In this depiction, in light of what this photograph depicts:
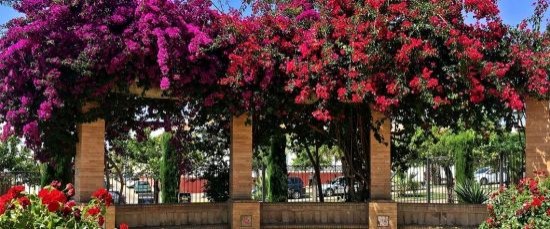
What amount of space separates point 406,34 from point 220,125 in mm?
4635

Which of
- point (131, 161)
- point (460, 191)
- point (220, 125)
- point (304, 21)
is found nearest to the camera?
point (304, 21)

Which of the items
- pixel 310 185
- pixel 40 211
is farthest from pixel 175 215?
pixel 40 211

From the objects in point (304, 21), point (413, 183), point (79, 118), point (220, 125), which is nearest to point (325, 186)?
point (413, 183)

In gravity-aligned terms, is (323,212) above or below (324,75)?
below

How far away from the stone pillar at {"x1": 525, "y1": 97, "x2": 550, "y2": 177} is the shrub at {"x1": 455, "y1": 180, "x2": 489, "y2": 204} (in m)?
0.95

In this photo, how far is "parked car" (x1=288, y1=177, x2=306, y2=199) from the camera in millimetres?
18328

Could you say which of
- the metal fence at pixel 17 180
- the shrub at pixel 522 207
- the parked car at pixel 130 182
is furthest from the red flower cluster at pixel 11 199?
the parked car at pixel 130 182

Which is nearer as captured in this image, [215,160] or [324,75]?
[324,75]

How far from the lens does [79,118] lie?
11.7 metres

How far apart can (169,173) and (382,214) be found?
5395 mm

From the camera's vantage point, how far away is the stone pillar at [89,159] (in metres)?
11.9

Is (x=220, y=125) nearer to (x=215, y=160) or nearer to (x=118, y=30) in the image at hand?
(x=215, y=160)

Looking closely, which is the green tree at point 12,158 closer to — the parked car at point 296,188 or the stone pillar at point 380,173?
the parked car at point 296,188

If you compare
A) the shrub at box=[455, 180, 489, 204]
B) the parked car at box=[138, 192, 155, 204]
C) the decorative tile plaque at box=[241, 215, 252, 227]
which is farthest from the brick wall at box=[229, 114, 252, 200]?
the parked car at box=[138, 192, 155, 204]
